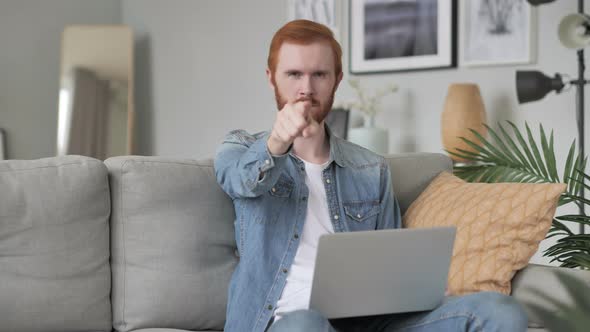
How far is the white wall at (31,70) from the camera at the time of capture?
17.6 ft

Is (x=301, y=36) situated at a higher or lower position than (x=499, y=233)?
higher

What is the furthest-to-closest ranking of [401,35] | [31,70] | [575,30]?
[31,70] < [401,35] < [575,30]

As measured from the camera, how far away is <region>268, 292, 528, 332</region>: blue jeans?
1.44m

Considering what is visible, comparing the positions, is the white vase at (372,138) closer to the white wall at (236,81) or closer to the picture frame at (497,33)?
the white wall at (236,81)

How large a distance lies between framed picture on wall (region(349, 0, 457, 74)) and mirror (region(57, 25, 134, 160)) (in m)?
1.99

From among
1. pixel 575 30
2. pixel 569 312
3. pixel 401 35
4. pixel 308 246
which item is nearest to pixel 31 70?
pixel 401 35

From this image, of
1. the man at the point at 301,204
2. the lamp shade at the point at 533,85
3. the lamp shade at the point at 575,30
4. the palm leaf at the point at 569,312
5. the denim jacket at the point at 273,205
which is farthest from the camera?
the lamp shade at the point at 533,85

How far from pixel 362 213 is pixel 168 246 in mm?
482

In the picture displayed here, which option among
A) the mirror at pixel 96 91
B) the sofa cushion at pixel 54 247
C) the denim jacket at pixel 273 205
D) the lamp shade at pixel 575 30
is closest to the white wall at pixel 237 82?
the mirror at pixel 96 91

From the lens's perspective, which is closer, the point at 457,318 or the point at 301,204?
the point at 457,318

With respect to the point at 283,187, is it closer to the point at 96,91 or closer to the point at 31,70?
the point at 96,91

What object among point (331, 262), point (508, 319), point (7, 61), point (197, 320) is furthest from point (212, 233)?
point (7, 61)

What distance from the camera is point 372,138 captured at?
3939 mm

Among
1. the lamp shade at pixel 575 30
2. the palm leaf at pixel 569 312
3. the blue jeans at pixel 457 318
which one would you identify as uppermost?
the lamp shade at pixel 575 30
